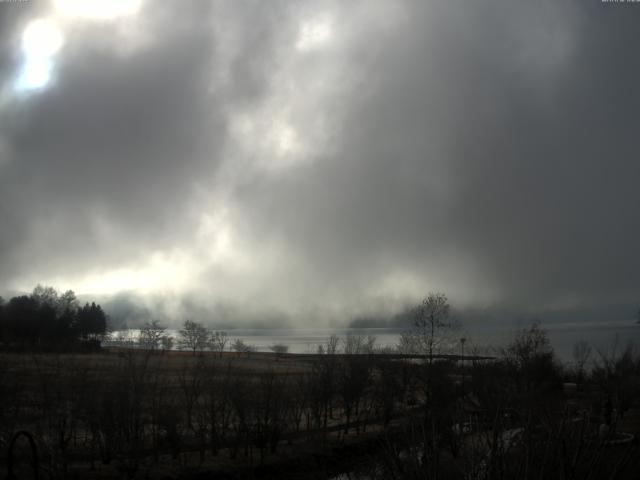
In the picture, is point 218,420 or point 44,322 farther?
point 44,322

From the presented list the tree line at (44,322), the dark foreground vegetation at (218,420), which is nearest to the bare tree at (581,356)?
the dark foreground vegetation at (218,420)

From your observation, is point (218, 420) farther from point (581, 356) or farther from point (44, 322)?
point (44, 322)

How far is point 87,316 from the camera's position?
179750 millimetres

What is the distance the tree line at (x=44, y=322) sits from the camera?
133 metres

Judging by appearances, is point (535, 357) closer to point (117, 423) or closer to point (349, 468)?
point (349, 468)

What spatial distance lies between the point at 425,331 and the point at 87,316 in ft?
470

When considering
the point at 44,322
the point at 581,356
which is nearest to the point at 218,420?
the point at 581,356

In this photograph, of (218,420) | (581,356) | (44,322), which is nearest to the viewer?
(218,420)

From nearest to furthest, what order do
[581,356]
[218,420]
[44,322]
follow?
[218,420], [581,356], [44,322]

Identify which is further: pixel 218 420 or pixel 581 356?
pixel 581 356

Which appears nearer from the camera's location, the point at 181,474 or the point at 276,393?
the point at 181,474

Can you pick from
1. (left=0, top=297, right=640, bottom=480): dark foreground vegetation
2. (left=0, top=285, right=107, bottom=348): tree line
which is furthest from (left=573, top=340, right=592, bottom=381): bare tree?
(left=0, top=285, right=107, bottom=348): tree line

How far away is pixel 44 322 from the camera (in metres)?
142

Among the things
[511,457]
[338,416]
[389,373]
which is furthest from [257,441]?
[511,457]
